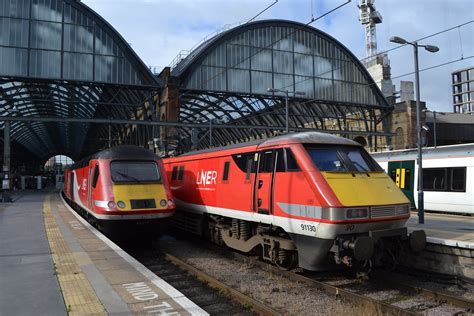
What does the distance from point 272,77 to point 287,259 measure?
3097 cm

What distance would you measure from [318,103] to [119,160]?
32.2 metres

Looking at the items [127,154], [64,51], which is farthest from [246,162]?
[64,51]

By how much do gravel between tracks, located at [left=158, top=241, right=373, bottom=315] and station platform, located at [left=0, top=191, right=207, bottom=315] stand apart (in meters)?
1.93

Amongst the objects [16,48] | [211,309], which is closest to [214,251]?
[211,309]

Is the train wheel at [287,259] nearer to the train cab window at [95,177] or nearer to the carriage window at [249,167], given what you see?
the carriage window at [249,167]

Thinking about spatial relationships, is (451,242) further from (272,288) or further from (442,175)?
(442,175)

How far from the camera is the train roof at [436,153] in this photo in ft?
57.2

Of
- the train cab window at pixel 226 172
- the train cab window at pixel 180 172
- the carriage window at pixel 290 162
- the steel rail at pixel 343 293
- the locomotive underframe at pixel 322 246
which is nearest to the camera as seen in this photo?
A: the steel rail at pixel 343 293

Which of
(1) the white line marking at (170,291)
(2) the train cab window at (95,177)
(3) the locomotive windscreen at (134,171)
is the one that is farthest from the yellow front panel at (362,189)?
(2) the train cab window at (95,177)

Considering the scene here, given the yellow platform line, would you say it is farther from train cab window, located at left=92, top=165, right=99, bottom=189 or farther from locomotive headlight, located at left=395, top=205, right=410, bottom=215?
locomotive headlight, located at left=395, top=205, right=410, bottom=215

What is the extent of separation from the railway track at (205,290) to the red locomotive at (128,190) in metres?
1.30

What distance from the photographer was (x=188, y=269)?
10117 mm

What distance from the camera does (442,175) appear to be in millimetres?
18438

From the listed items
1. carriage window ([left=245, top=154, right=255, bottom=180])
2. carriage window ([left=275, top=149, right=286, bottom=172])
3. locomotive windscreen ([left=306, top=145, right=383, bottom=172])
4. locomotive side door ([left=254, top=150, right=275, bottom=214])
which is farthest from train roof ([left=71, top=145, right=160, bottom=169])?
locomotive windscreen ([left=306, top=145, right=383, bottom=172])
